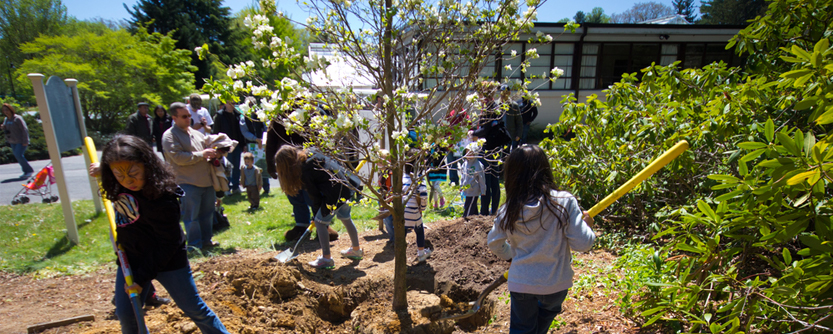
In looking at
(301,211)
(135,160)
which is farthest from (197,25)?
(135,160)

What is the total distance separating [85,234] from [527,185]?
19.9 feet

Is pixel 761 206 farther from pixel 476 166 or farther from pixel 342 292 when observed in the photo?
pixel 476 166

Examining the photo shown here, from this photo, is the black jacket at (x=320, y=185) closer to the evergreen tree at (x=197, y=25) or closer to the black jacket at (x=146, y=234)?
the black jacket at (x=146, y=234)

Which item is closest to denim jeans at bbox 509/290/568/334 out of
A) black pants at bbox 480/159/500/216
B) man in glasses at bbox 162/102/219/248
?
black pants at bbox 480/159/500/216

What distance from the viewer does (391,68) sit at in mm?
2918

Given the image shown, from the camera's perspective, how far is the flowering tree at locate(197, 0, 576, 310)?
2432mm

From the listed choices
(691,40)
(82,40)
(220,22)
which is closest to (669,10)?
(691,40)

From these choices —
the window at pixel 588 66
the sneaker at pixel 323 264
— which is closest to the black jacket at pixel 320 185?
the sneaker at pixel 323 264

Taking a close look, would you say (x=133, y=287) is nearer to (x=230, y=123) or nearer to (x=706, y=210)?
(x=706, y=210)

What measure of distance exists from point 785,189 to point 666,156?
2.27ft

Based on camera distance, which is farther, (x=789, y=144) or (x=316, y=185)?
(x=316, y=185)

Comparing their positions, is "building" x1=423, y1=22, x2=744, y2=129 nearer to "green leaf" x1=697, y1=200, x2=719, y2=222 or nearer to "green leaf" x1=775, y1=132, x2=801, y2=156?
"green leaf" x1=697, y1=200, x2=719, y2=222

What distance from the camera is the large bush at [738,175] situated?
6.31 feet

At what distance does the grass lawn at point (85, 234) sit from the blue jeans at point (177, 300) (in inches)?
79.8
